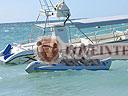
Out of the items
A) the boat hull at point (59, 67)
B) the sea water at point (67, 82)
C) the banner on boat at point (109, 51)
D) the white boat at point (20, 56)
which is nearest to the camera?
the banner on boat at point (109, 51)

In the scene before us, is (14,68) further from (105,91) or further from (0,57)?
(105,91)

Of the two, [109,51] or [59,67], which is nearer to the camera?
[109,51]

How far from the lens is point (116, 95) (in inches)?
653

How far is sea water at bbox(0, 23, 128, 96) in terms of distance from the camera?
18.0 metres

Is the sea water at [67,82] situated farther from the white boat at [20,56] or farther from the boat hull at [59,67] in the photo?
the white boat at [20,56]

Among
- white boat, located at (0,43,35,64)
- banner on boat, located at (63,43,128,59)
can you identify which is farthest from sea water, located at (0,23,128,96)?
banner on boat, located at (63,43,128,59)

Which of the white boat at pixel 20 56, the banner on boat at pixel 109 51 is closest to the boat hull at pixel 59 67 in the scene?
the white boat at pixel 20 56

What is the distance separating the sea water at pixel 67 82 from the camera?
1798cm

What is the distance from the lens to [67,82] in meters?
20.7

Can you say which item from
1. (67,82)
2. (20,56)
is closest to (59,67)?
(67,82)

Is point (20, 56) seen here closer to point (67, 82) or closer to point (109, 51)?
point (67, 82)

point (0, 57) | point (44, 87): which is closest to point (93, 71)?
point (44, 87)

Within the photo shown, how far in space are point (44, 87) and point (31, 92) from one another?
4.05ft

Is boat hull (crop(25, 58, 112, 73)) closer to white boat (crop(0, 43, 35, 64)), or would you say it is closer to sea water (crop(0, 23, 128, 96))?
sea water (crop(0, 23, 128, 96))
